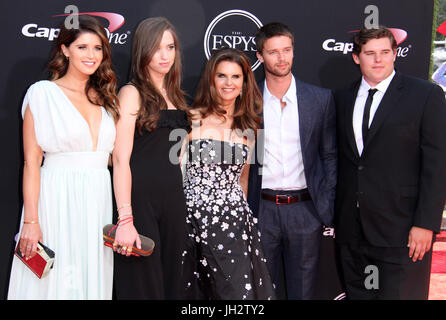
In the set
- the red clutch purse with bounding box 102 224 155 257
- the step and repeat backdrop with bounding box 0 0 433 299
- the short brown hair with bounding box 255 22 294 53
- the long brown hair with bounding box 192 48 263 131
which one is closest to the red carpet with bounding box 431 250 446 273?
the step and repeat backdrop with bounding box 0 0 433 299

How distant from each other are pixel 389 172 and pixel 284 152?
2.15ft

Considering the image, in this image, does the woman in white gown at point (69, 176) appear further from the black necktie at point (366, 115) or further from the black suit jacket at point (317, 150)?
the black necktie at point (366, 115)

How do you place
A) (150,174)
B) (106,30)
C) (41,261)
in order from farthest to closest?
(106,30) → (150,174) → (41,261)

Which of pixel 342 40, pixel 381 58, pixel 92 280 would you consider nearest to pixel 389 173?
pixel 381 58

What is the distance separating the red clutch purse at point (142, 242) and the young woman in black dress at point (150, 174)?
9 cm

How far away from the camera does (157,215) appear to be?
8.42 feet

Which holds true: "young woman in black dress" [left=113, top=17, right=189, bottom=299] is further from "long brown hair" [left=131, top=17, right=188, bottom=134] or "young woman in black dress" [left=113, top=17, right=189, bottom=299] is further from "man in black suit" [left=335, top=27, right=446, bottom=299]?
"man in black suit" [left=335, top=27, right=446, bottom=299]

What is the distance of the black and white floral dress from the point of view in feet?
8.67

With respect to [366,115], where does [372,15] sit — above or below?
above

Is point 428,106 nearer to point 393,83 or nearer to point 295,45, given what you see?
point 393,83

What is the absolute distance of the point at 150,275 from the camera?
2.52 metres

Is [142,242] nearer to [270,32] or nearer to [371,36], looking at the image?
[270,32]

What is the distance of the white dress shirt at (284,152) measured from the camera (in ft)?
10.00

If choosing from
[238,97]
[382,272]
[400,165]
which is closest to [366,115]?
[400,165]
